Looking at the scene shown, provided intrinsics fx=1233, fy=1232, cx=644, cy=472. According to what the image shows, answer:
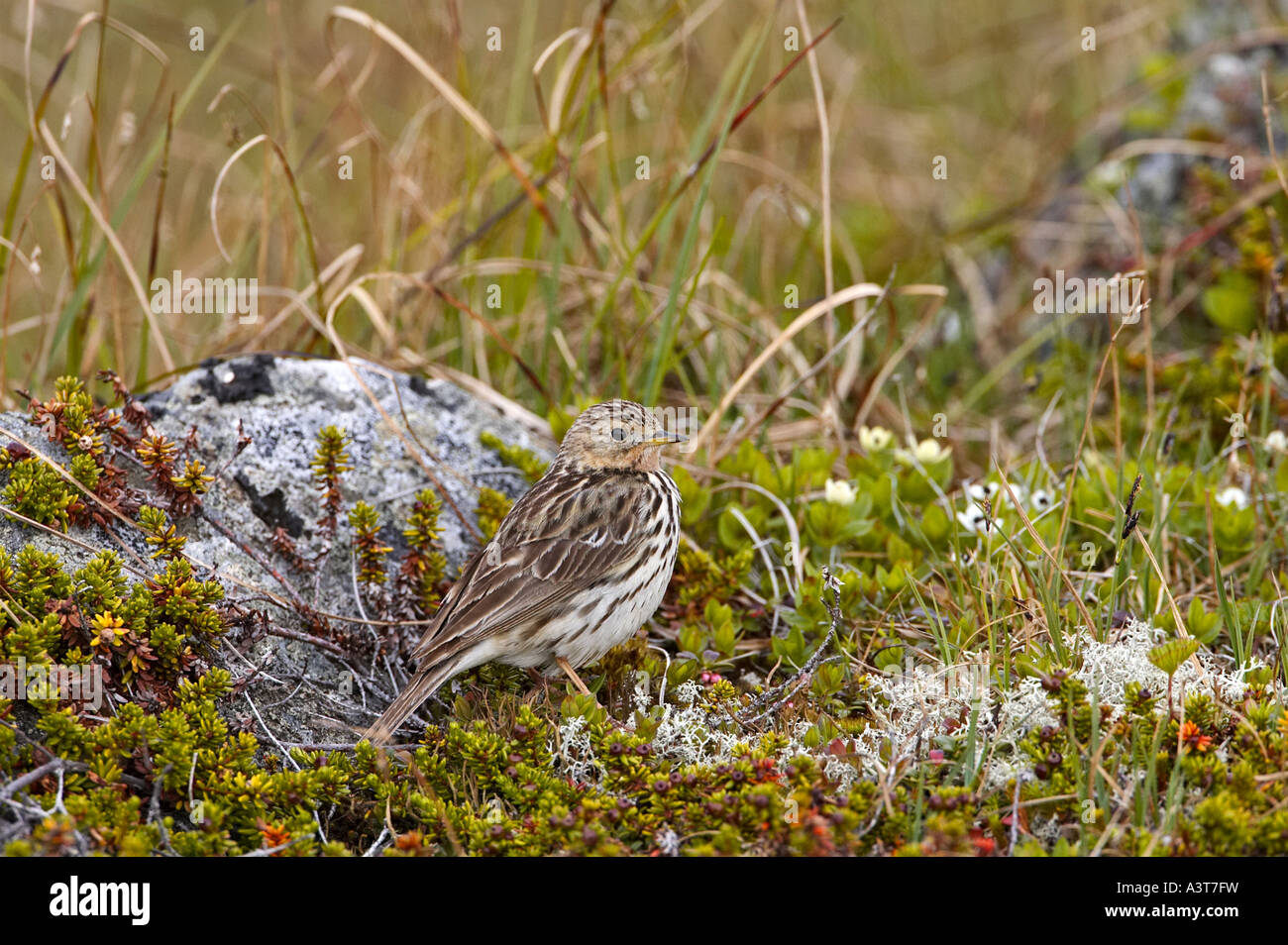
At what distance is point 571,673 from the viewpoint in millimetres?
4973

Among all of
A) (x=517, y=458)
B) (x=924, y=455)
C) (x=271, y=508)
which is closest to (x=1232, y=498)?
(x=924, y=455)

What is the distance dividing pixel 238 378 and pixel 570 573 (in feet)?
6.27

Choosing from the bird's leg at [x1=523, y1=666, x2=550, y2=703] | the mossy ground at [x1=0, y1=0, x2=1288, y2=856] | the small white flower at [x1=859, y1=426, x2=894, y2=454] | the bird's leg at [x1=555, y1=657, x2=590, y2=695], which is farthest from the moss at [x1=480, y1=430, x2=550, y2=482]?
the small white flower at [x1=859, y1=426, x2=894, y2=454]

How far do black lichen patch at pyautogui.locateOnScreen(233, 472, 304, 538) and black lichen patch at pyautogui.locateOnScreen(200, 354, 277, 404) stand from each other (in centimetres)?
43

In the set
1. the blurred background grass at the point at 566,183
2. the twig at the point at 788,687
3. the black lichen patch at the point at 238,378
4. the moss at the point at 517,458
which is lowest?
the twig at the point at 788,687

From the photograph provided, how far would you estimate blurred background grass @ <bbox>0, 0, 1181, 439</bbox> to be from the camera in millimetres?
7027

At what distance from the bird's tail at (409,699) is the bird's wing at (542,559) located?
0.05 meters

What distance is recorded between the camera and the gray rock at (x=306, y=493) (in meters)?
4.81

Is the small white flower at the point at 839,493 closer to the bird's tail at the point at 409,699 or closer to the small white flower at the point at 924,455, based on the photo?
the small white flower at the point at 924,455

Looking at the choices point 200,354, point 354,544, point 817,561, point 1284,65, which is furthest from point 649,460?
point 1284,65

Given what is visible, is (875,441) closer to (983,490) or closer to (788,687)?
(983,490)

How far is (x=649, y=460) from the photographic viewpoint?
5.55 meters

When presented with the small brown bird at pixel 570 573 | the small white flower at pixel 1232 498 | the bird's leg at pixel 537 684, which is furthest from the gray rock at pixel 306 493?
the small white flower at pixel 1232 498
